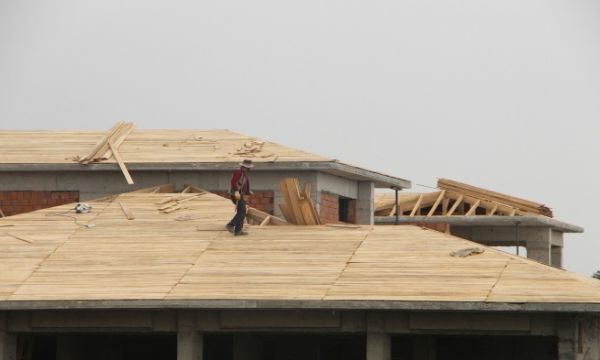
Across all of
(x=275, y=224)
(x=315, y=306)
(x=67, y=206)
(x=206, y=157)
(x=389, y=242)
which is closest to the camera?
(x=315, y=306)

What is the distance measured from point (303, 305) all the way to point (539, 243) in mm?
26682

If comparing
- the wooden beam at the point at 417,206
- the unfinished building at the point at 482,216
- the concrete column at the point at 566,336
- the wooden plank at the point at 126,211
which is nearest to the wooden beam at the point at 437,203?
the unfinished building at the point at 482,216

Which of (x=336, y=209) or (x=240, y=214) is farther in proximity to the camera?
(x=336, y=209)

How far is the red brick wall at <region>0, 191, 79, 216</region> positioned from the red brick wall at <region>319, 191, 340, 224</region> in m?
6.55

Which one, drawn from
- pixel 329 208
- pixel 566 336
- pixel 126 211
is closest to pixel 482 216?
pixel 329 208

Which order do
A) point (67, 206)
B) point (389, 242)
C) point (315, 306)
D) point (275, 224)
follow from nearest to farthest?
point (315, 306)
point (389, 242)
point (275, 224)
point (67, 206)

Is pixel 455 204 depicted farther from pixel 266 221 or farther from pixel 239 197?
pixel 239 197

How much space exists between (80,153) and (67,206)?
174 inches

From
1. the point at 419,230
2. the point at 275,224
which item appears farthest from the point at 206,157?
the point at 419,230

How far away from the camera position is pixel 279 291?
111 ft

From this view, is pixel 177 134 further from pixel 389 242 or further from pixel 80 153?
pixel 389 242

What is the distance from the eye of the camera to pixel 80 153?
152 ft

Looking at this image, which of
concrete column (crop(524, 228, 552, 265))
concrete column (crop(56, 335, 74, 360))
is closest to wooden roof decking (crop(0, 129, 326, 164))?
concrete column (crop(56, 335, 74, 360))

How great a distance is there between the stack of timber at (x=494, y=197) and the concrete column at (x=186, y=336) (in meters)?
24.9
